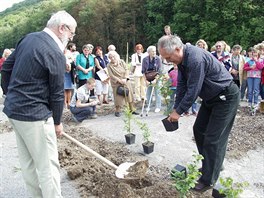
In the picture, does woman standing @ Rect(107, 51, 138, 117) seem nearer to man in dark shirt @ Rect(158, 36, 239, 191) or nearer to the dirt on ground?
→ the dirt on ground

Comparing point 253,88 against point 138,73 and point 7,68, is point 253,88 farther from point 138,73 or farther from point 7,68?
point 7,68

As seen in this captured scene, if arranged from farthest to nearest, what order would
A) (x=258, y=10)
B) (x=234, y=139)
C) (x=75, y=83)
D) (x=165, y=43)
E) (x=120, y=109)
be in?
(x=258, y=10)
(x=75, y=83)
(x=120, y=109)
(x=234, y=139)
(x=165, y=43)

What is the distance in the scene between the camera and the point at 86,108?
7266 mm

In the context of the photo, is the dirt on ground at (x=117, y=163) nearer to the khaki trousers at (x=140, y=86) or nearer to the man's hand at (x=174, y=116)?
the man's hand at (x=174, y=116)

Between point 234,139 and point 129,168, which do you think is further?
point 234,139

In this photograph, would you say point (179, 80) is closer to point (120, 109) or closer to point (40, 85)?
point (40, 85)

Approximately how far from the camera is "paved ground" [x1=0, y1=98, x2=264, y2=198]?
4.08 m

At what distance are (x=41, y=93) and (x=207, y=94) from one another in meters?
1.94

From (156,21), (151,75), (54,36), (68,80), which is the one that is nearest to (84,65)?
(68,80)

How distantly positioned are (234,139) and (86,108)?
3.47m

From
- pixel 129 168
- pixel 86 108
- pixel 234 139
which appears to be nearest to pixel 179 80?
pixel 129 168

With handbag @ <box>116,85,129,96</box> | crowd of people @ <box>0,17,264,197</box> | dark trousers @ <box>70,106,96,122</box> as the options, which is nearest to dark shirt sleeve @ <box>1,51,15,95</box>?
crowd of people @ <box>0,17,264,197</box>

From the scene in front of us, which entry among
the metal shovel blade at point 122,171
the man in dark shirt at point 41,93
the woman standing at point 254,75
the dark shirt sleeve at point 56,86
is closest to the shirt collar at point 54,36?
the man in dark shirt at point 41,93

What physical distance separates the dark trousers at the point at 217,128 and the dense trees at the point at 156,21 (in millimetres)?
24013
